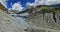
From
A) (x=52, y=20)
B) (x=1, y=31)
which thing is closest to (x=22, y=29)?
(x=1, y=31)

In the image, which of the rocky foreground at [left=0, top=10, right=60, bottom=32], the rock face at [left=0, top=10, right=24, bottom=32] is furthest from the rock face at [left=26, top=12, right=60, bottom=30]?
the rock face at [left=0, top=10, right=24, bottom=32]

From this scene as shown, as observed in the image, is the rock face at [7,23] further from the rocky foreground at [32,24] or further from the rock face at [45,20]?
the rock face at [45,20]

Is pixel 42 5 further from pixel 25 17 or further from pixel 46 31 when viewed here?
pixel 46 31

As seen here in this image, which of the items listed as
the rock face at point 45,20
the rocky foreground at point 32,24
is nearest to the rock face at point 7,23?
the rocky foreground at point 32,24

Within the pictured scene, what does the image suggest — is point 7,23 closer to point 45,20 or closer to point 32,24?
point 32,24

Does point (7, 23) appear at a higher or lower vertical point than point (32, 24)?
higher

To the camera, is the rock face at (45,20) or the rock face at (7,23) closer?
the rock face at (7,23)

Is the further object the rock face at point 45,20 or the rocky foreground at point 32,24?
the rock face at point 45,20

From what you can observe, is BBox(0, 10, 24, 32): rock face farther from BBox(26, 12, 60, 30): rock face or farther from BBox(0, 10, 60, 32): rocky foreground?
BBox(26, 12, 60, 30): rock face

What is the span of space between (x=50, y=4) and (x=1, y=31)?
177 centimetres

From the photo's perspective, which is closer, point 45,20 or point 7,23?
point 7,23

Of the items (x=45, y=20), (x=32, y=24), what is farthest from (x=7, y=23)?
(x=45, y=20)

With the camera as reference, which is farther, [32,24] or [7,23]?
[32,24]

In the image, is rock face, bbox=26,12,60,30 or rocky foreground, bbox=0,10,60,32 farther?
rock face, bbox=26,12,60,30
